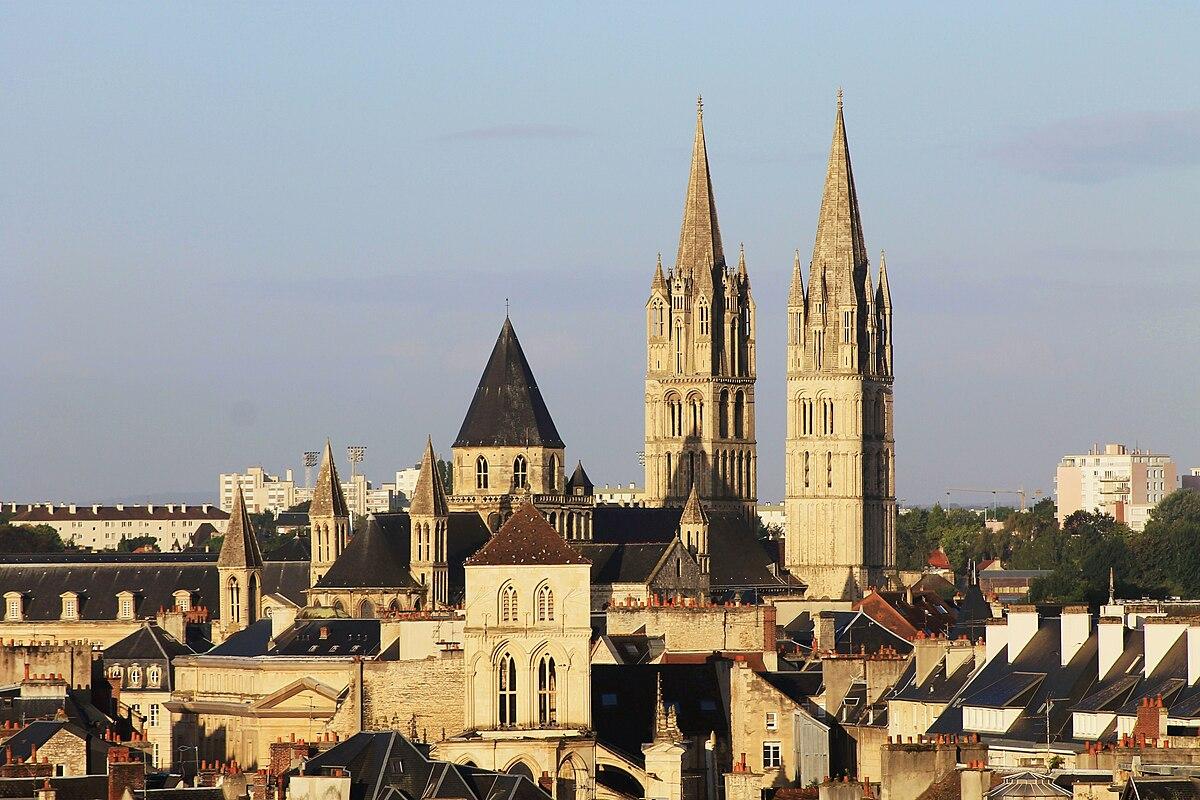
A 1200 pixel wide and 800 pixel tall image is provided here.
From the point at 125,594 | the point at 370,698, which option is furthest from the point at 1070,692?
the point at 125,594

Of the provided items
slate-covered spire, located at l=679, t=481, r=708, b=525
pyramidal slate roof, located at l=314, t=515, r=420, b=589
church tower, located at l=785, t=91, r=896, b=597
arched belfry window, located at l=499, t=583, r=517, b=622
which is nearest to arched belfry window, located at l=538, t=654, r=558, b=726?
arched belfry window, located at l=499, t=583, r=517, b=622

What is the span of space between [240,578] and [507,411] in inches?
680

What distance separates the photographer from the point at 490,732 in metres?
72.6

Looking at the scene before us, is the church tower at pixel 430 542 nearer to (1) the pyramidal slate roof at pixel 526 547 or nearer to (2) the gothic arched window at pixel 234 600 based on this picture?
(2) the gothic arched window at pixel 234 600

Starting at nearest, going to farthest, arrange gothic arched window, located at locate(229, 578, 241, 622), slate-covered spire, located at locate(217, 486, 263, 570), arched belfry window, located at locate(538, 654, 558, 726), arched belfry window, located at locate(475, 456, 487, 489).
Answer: arched belfry window, located at locate(538, 654, 558, 726)
gothic arched window, located at locate(229, 578, 241, 622)
slate-covered spire, located at locate(217, 486, 263, 570)
arched belfry window, located at locate(475, 456, 487, 489)

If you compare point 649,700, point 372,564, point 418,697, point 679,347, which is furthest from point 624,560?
point 649,700

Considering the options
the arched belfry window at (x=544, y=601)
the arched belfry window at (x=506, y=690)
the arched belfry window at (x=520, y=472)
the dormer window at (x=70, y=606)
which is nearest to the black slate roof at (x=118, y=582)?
the dormer window at (x=70, y=606)

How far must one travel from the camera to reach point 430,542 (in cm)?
12962

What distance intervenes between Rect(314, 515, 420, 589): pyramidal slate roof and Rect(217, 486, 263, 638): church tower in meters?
3.46

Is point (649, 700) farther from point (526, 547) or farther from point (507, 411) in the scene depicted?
point (507, 411)

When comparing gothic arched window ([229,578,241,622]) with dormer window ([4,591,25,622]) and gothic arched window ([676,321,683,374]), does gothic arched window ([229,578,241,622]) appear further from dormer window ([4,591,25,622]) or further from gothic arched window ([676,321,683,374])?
gothic arched window ([676,321,683,374])

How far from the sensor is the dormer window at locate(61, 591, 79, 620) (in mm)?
141500

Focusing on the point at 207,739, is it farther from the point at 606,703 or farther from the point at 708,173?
the point at 708,173

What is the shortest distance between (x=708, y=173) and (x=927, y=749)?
123420 millimetres
